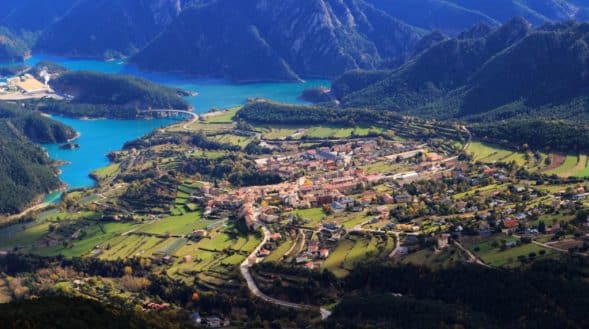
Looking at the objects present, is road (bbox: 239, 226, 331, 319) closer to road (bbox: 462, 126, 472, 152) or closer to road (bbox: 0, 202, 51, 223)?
road (bbox: 0, 202, 51, 223)

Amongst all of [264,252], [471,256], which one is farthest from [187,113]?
[471,256]

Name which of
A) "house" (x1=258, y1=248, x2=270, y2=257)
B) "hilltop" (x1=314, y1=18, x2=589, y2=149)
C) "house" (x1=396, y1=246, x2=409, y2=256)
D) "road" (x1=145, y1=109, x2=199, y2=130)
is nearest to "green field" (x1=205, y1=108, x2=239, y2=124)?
"road" (x1=145, y1=109, x2=199, y2=130)

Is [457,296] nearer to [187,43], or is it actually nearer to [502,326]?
[502,326]

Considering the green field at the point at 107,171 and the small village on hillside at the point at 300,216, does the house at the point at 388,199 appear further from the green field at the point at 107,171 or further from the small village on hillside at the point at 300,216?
the green field at the point at 107,171

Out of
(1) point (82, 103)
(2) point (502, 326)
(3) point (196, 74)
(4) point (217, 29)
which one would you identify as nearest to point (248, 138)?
(1) point (82, 103)

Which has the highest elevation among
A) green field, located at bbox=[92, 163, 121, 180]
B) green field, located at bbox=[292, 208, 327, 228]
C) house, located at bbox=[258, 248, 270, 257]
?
green field, located at bbox=[92, 163, 121, 180]

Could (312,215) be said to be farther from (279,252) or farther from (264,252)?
(279,252)

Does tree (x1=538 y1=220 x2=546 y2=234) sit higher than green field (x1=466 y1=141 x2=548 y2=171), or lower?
lower
